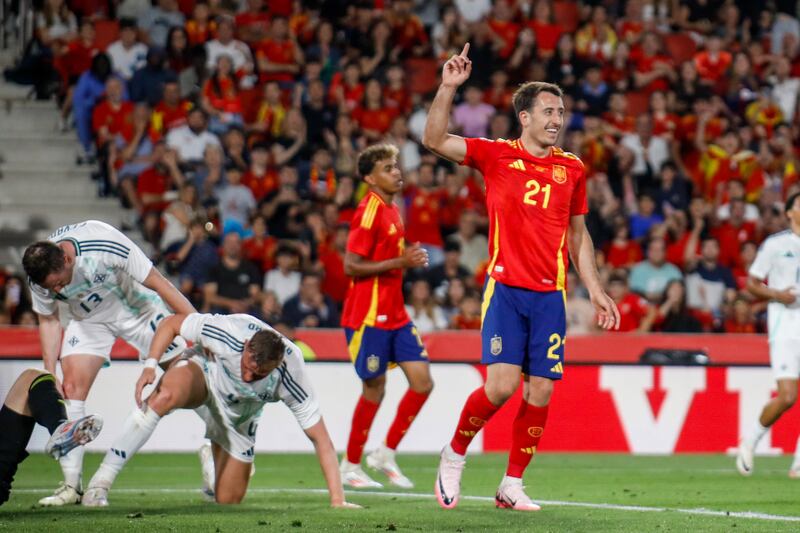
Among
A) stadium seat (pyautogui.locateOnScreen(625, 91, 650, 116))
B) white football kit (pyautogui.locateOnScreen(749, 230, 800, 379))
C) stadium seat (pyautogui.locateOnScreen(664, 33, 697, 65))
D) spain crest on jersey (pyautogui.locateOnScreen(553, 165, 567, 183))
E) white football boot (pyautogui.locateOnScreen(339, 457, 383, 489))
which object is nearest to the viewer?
spain crest on jersey (pyautogui.locateOnScreen(553, 165, 567, 183))

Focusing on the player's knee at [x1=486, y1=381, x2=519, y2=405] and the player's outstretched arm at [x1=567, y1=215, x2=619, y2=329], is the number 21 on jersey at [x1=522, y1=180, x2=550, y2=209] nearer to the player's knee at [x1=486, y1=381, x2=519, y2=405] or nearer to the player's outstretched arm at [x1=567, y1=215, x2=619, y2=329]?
the player's outstretched arm at [x1=567, y1=215, x2=619, y2=329]

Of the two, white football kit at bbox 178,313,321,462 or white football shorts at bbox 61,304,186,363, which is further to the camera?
white football shorts at bbox 61,304,186,363

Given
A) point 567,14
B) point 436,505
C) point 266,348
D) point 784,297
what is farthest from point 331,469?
point 567,14

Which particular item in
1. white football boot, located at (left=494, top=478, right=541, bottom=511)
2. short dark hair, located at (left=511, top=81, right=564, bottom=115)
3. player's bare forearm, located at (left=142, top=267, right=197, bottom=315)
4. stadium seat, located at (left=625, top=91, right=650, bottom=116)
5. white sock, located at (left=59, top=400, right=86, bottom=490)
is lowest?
white sock, located at (left=59, top=400, right=86, bottom=490)

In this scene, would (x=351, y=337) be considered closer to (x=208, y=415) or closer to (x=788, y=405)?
(x=208, y=415)

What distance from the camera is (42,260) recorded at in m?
8.28

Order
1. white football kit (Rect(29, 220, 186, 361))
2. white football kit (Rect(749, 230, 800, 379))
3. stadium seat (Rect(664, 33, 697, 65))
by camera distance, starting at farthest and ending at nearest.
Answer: stadium seat (Rect(664, 33, 697, 65)) → white football kit (Rect(749, 230, 800, 379)) → white football kit (Rect(29, 220, 186, 361))

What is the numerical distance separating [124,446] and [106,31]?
484 inches

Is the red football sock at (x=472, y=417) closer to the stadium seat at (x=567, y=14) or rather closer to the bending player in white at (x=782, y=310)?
the bending player in white at (x=782, y=310)

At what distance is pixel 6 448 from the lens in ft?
24.5

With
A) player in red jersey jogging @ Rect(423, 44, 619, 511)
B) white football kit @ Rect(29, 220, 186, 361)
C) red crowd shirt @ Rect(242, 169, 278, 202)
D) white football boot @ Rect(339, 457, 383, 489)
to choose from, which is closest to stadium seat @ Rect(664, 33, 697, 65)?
red crowd shirt @ Rect(242, 169, 278, 202)

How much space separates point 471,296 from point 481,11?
5991 mm

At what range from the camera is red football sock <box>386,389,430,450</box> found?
10984mm

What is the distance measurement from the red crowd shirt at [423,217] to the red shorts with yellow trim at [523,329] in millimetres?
9507
